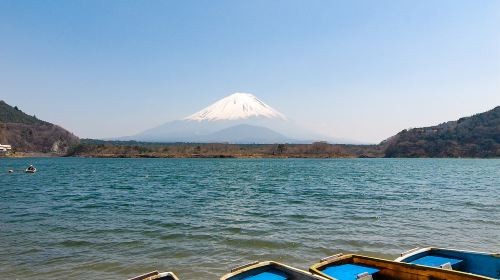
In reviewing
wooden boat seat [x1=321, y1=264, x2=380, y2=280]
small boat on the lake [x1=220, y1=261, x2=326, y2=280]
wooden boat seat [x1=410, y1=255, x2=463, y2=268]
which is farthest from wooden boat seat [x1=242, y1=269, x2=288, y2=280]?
wooden boat seat [x1=410, y1=255, x2=463, y2=268]

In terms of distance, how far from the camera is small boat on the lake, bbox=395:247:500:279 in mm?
12109

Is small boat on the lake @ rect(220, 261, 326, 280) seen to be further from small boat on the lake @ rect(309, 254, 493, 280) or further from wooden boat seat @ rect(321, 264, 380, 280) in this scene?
wooden boat seat @ rect(321, 264, 380, 280)

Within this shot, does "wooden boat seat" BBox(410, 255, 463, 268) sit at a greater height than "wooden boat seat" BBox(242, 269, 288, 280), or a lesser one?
greater

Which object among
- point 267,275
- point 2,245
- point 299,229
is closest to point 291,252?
point 299,229

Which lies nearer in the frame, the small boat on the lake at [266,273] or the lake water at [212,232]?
the small boat on the lake at [266,273]

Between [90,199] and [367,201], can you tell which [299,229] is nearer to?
[367,201]

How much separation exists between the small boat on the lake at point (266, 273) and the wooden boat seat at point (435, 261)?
4.22 m

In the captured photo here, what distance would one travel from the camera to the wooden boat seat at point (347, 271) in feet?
37.5

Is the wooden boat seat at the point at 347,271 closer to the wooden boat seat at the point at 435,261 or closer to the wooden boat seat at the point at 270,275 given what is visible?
the wooden boat seat at the point at 270,275

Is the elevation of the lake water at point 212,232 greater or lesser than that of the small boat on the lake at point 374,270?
lesser

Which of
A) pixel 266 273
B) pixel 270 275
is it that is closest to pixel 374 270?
pixel 270 275

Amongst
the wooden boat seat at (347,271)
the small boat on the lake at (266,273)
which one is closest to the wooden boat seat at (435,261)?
the wooden boat seat at (347,271)

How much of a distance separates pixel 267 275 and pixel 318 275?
161 centimetres

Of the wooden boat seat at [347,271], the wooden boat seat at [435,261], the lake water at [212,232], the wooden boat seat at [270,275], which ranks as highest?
the wooden boat seat at [435,261]
